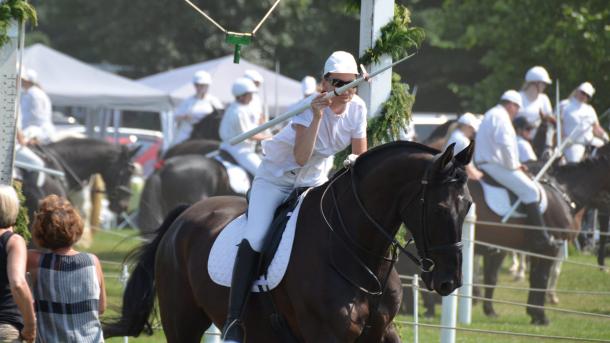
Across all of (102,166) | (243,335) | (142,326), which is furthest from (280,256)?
(102,166)

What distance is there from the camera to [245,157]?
1805 centimetres

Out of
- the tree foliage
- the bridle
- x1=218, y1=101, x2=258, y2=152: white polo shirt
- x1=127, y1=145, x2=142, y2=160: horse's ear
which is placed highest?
the tree foliage

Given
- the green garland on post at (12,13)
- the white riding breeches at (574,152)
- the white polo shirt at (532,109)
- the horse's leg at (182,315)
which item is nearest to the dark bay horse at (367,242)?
the horse's leg at (182,315)

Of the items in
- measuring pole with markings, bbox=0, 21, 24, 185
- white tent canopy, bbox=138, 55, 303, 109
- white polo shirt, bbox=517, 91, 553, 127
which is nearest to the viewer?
measuring pole with markings, bbox=0, 21, 24, 185

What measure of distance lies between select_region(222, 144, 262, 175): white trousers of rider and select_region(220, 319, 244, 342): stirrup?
34.4 ft

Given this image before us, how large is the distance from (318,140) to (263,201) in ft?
1.70

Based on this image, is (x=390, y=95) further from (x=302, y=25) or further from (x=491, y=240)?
(x=302, y=25)

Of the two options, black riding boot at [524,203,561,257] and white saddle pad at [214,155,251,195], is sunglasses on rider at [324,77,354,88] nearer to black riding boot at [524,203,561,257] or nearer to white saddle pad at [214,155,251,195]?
black riding boot at [524,203,561,257]

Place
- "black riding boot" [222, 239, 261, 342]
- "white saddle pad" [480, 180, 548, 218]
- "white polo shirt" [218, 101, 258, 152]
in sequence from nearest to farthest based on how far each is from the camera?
"black riding boot" [222, 239, 261, 342] < "white saddle pad" [480, 180, 548, 218] < "white polo shirt" [218, 101, 258, 152]

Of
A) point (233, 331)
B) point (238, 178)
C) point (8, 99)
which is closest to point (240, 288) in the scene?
point (233, 331)

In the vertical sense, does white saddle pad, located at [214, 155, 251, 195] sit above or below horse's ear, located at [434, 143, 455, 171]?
Result: below

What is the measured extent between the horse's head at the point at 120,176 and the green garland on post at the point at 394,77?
11.5 meters

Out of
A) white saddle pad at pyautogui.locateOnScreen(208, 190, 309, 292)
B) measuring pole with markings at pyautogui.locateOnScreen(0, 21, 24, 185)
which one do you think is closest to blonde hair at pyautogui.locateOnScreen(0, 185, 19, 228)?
white saddle pad at pyautogui.locateOnScreen(208, 190, 309, 292)

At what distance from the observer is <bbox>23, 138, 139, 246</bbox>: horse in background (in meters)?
18.0
